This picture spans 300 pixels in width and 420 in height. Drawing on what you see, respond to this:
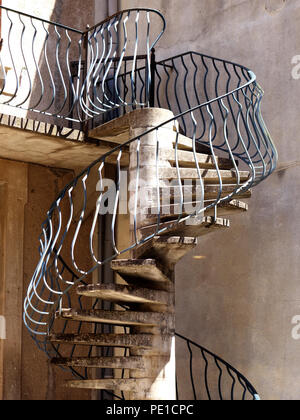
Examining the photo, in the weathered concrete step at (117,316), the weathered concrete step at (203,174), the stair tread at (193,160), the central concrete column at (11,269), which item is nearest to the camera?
the weathered concrete step at (117,316)

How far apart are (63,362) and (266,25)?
3.63 m

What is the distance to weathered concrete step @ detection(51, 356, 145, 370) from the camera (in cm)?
679

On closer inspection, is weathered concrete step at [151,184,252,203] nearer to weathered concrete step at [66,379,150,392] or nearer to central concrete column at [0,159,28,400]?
weathered concrete step at [66,379,150,392]

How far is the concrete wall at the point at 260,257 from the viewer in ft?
24.2

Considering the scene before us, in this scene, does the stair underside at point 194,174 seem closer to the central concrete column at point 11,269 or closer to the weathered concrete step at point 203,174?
the weathered concrete step at point 203,174

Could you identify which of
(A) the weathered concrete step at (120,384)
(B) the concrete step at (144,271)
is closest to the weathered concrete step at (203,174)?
(B) the concrete step at (144,271)

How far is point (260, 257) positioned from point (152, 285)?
119 cm

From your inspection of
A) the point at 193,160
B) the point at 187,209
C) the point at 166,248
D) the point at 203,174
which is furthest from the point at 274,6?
the point at 166,248

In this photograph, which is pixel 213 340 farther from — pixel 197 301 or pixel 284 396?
pixel 284 396

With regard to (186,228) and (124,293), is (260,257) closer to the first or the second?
(186,228)

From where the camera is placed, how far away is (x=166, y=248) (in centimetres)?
659

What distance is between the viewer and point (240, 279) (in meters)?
7.75

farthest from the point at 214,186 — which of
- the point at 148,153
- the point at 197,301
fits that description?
the point at 197,301

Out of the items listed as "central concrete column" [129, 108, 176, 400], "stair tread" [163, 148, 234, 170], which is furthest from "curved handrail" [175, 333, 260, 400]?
"stair tread" [163, 148, 234, 170]
